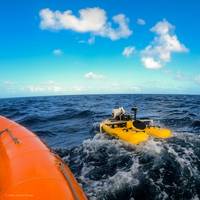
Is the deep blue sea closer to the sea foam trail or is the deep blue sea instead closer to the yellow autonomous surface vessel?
the sea foam trail

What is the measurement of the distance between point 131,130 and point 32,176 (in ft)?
23.6

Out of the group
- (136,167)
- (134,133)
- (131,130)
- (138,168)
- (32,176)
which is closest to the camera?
(32,176)

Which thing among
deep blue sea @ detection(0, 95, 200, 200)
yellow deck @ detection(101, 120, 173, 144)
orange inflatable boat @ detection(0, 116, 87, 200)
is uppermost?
orange inflatable boat @ detection(0, 116, 87, 200)

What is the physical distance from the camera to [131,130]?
1079 cm

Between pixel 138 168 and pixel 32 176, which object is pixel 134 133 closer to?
pixel 138 168

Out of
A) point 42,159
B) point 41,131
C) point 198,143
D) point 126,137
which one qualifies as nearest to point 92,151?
point 126,137

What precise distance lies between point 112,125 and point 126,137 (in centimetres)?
220

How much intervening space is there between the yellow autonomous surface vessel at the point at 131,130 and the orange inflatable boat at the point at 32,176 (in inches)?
186

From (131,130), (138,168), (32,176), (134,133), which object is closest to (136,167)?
(138,168)

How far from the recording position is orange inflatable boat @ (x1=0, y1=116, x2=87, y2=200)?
351cm

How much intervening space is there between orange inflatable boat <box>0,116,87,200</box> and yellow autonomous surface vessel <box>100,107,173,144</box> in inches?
186

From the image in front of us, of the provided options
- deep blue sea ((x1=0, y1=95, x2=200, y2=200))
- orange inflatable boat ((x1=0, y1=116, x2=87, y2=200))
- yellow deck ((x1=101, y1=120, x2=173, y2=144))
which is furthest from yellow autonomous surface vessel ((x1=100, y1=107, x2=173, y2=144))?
orange inflatable boat ((x1=0, y1=116, x2=87, y2=200))

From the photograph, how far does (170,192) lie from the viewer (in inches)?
257

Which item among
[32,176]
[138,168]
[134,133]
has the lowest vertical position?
[138,168]
